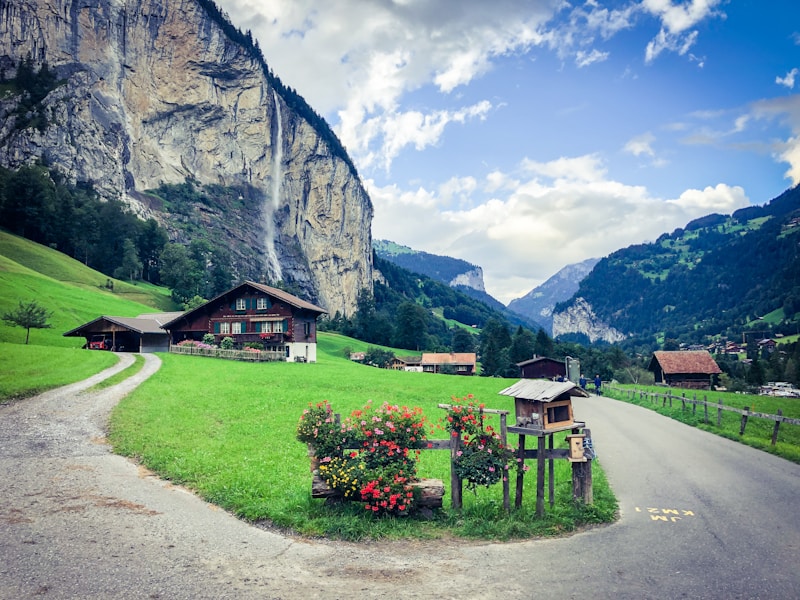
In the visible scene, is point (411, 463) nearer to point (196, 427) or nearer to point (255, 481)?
point (255, 481)

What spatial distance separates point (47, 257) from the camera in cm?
7894

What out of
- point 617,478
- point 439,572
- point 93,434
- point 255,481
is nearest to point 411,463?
point 439,572

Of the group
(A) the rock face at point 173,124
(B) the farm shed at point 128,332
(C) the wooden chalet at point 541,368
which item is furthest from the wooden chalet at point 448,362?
(A) the rock face at point 173,124

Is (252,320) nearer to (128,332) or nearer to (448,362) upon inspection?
(128,332)

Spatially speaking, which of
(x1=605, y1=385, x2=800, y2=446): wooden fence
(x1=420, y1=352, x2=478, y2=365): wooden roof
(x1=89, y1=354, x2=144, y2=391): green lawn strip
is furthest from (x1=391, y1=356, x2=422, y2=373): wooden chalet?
(x1=89, y1=354, x2=144, y2=391): green lawn strip

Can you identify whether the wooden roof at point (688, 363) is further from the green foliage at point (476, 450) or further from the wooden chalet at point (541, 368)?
the green foliage at point (476, 450)

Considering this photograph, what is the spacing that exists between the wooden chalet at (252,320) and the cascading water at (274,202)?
106 m

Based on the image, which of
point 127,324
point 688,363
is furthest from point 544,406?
point 688,363

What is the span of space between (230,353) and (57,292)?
88.4ft

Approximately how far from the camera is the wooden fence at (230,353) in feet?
170

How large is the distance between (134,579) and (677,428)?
2669 cm

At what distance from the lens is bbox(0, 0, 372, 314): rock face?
128375 mm

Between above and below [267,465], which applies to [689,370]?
below

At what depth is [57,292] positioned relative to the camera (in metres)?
61.2
